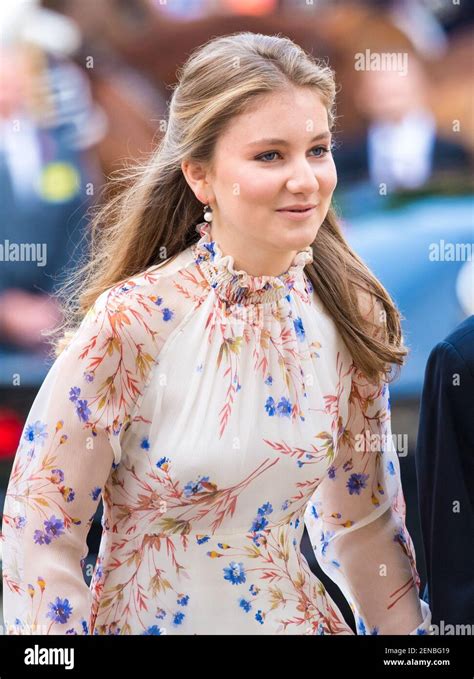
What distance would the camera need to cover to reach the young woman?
2.51m

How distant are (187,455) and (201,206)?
0.57m

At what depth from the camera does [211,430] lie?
2.55 meters

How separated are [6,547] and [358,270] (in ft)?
3.21

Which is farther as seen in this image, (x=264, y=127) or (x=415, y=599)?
(x=415, y=599)

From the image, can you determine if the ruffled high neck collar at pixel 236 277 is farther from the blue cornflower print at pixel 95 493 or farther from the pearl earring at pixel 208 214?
the blue cornflower print at pixel 95 493

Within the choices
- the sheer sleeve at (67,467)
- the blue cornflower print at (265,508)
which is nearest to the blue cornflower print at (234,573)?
the blue cornflower print at (265,508)

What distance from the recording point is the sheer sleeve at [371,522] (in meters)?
2.79

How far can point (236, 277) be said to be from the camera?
2.64 m

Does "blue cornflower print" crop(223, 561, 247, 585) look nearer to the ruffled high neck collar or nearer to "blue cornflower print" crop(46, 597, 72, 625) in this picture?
"blue cornflower print" crop(46, 597, 72, 625)

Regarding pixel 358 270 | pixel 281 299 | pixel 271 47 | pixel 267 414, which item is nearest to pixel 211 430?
pixel 267 414

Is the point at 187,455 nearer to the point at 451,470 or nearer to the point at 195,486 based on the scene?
the point at 195,486

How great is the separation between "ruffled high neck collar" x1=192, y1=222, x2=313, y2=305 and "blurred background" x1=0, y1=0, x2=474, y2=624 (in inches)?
56.1

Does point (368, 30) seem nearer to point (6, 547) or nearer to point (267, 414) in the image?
point (267, 414)

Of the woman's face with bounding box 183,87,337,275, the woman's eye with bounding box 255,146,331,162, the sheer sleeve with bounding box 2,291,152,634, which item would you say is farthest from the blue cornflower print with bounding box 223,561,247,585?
the woman's eye with bounding box 255,146,331,162
